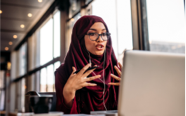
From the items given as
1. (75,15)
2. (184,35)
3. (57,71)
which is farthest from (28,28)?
(184,35)

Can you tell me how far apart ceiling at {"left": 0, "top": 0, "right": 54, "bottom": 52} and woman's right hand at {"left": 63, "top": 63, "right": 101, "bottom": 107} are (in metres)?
1.36

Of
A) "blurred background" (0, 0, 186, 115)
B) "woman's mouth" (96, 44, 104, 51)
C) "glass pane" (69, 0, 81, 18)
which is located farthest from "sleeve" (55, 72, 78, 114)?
"glass pane" (69, 0, 81, 18)

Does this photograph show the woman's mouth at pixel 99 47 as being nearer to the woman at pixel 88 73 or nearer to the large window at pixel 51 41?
the woman at pixel 88 73

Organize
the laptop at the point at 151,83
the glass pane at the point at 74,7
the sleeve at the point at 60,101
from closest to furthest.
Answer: the laptop at the point at 151,83, the sleeve at the point at 60,101, the glass pane at the point at 74,7

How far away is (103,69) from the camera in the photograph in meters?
2.27

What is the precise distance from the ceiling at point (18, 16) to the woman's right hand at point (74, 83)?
53.7 inches

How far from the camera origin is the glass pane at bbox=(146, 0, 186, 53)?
1812mm

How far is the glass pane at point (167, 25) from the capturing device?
1812 millimetres

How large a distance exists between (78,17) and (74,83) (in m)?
0.86

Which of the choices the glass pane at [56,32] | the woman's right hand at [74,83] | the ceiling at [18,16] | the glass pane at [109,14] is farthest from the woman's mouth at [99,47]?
the ceiling at [18,16]

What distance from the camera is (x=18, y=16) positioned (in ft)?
10.3

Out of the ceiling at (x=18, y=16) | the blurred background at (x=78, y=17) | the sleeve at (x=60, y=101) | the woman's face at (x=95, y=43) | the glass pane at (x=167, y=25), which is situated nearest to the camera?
the glass pane at (x=167, y=25)

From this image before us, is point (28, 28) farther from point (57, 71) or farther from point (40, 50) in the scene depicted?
point (57, 71)

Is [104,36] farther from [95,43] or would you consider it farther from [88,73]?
[88,73]
